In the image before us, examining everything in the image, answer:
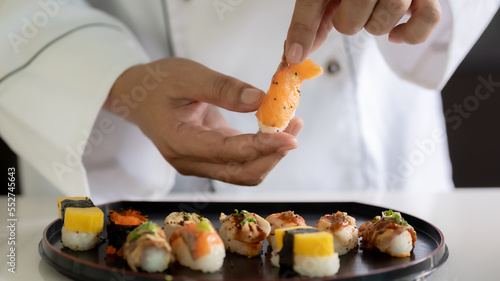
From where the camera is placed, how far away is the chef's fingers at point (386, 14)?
92 centimetres

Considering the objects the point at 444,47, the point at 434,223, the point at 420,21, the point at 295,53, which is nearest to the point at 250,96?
the point at 295,53

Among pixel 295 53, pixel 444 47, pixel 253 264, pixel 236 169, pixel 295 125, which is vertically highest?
pixel 444 47

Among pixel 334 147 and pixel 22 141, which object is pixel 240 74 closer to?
pixel 334 147

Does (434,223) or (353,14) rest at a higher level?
(353,14)

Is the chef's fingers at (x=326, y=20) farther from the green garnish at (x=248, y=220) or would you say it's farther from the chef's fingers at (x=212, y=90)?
the green garnish at (x=248, y=220)

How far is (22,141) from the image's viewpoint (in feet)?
4.33

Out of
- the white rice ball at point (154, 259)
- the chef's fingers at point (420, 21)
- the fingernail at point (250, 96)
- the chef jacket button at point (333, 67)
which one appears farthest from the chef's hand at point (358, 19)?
the chef jacket button at point (333, 67)

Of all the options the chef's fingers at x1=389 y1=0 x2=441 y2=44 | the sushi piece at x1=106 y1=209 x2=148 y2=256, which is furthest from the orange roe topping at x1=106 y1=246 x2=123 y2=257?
the chef's fingers at x1=389 y1=0 x2=441 y2=44

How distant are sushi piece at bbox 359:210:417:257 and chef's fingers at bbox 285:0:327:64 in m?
0.34

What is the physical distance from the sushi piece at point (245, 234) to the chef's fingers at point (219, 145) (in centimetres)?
16

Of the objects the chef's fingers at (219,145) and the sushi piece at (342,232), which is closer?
the sushi piece at (342,232)

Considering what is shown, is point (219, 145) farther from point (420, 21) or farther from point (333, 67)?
point (333, 67)

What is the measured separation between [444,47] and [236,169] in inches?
30.6

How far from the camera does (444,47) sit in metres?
1.49
